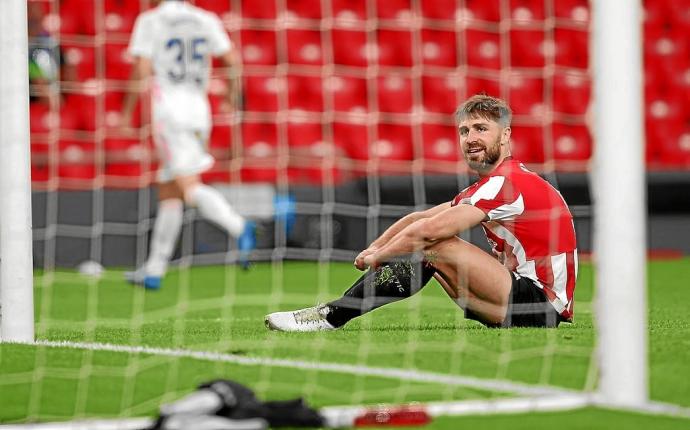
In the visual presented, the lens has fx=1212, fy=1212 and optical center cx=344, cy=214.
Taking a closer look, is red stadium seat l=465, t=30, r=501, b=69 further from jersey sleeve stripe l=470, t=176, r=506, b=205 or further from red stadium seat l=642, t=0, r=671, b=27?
jersey sleeve stripe l=470, t=176, r=506, b=205

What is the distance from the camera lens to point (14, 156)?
3.58 meters

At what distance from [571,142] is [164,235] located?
16.2 ft

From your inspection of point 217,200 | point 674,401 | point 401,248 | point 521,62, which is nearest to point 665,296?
point 217,200

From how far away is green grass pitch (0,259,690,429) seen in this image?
275 centimetres

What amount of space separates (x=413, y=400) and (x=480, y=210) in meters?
1.02

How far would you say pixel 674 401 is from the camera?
2.71m

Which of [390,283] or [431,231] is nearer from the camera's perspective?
[431,231]

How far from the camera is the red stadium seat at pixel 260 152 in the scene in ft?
30.6

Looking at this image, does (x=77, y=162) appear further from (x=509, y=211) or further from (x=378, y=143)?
(x=509, y=211)

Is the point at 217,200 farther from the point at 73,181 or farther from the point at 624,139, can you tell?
the point at 624,139

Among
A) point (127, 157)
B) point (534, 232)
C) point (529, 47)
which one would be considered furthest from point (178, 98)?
point (529, 47)

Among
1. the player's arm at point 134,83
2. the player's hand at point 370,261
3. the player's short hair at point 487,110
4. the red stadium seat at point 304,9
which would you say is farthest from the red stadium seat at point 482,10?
the player's hand at point 370,261

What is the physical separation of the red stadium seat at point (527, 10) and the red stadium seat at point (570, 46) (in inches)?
12.1

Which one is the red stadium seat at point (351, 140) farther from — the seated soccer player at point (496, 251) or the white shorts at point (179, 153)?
the seated soccer player at point (496, 251)
